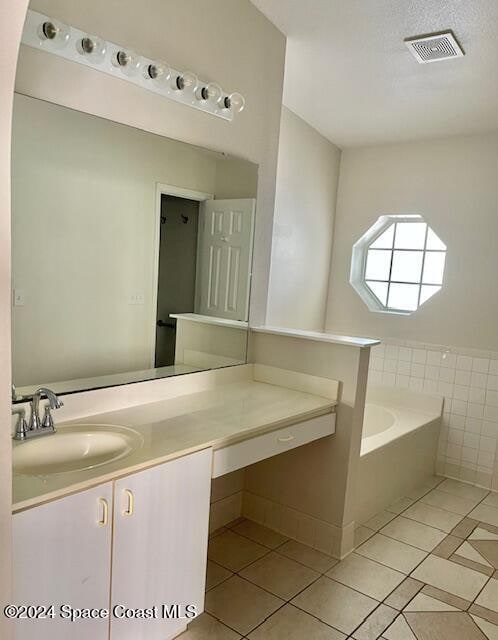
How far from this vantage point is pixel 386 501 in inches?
124

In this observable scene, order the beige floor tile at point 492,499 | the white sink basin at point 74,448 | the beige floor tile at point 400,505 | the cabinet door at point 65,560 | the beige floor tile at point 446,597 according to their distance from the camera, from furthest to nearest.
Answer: the beige floor tile at point 492,499 → the beige floor tile at point 400,505 → the beige floor tile at point 446,597 → the white sink basin at point 74,448 → the cabinet door at point 65,560

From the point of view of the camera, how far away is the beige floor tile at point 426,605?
2197 mm

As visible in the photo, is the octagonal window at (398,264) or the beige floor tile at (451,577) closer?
the beige floor tile at (451,577)

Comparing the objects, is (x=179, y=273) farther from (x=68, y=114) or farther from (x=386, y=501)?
(x=386, y=501)

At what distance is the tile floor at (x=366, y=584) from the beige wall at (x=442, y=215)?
1.35 meters

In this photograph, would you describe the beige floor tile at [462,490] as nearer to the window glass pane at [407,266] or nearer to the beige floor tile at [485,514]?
the beige floor tile at [485,514]

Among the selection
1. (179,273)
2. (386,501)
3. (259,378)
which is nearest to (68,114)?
(179,273)

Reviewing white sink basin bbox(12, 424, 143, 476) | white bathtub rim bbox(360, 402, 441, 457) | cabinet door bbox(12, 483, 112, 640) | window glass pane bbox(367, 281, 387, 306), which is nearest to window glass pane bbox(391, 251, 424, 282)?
window glass pane bbox(367, 281, 387, 306)

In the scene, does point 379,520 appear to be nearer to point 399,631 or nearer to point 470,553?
point 470,553

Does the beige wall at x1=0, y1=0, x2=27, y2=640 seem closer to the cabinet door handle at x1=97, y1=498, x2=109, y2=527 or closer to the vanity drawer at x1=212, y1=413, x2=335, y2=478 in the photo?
the cabinet door handle at x1=97, y1=498, x2=109, y2=527

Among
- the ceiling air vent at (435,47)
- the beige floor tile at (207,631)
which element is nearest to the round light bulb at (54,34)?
the ceiling air vent at (435,47)

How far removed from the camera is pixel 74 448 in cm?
175

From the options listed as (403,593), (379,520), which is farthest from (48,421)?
(379,520)

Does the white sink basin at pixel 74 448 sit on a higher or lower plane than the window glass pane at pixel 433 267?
lower
